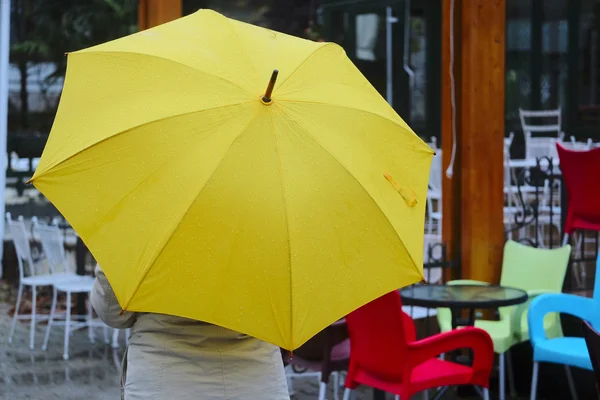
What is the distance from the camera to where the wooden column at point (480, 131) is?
6926mm

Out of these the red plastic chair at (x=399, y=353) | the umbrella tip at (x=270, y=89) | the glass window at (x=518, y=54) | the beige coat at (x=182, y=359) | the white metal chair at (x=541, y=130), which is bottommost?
the red plastic chair at (x=399, y=353)

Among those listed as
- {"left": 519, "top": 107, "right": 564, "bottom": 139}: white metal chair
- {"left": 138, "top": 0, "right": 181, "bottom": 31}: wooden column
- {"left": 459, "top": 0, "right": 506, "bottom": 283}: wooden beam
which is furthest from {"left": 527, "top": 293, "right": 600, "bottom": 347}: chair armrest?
{"left": 519, "top": 107, "right": 564, "bottom": 139}: white metal chair

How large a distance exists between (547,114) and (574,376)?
20.7 ft

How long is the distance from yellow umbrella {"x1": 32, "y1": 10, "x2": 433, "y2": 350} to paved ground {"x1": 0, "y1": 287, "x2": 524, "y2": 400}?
12.6 ft

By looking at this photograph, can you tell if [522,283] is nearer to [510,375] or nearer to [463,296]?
[510,375]

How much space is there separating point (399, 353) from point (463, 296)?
118 cm

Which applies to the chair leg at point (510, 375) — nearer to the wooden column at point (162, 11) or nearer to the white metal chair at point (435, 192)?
the white metal chair at point (435, 192)

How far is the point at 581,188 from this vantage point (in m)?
6.73

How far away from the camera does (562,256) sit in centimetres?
641

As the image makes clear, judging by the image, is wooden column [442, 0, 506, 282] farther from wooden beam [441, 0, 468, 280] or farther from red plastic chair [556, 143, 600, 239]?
red plastic chair [556, 143, 600, 239]

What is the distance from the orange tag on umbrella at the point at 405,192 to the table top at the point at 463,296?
264 centimetres

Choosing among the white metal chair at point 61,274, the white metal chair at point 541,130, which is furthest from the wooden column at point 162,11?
the white metal chair at point 541,130

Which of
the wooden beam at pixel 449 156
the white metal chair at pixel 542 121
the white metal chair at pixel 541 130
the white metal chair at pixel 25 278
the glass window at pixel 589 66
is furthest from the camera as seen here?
the glass window at pixel 589 66

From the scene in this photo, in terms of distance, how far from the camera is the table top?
214 inches
